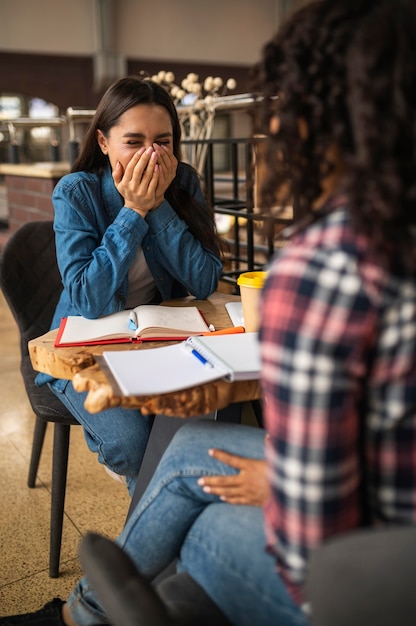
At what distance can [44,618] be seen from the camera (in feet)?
3.76

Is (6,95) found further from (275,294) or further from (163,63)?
(275,294)

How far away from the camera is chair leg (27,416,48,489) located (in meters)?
1.94

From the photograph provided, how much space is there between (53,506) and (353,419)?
119cm

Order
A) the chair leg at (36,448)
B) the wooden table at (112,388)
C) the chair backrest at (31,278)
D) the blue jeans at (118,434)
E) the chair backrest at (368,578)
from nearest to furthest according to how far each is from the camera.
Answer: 1. the chair backrest at (368,578)
2. the wooden table at (112,388)
3. the blue jeans at (118,434)
4. the chair backrest at (31,278)
5. the chair leg at (36,448)

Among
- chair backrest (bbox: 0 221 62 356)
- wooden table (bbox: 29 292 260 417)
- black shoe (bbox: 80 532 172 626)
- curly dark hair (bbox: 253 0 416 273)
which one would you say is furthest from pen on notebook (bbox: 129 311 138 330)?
curly dark hair (bbox: 253 0 416 273)

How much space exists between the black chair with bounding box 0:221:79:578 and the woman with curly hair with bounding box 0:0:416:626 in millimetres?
994

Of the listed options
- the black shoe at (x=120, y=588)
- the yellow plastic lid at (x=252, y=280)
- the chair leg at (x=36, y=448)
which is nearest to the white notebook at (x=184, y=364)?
the yellow plastic lid at (x=252, y=280)

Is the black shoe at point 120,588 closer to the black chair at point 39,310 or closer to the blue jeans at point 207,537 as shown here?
the blue jeans at point 207,537

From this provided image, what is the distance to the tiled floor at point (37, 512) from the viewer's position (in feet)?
5.23

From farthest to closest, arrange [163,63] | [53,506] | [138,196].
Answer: [163,63]
[53,506]
[138,196]

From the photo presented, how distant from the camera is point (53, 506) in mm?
1620

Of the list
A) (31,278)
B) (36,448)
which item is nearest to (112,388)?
(31,278)

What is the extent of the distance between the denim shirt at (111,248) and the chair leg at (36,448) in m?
0.40

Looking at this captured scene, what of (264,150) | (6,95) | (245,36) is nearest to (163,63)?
(245,36)
